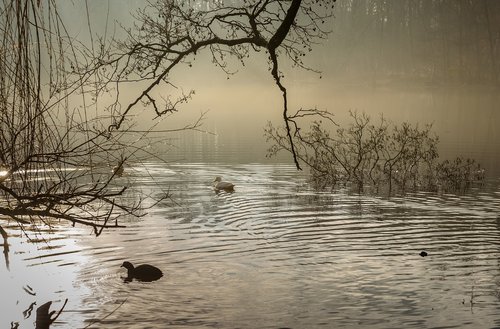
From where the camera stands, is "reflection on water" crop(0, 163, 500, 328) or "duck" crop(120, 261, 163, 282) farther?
"duck" crop(120, 261, 163, 282)

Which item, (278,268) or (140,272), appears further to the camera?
(278,268)

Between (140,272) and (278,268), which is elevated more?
(140,272)

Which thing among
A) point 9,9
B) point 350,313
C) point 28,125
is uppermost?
Result: point 9,9

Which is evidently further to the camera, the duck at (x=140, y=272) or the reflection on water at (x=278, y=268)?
the duck at (x=140, y=272)

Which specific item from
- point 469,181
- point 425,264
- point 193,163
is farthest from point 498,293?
point 193,163

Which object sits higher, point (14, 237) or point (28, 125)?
point (28, 125)

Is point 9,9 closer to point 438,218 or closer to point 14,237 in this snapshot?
point 14,237

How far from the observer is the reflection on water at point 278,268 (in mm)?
17094

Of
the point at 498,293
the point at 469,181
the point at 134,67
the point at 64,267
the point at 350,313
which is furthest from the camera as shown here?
the point at 469,181

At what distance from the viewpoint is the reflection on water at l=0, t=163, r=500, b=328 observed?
17.1 metres

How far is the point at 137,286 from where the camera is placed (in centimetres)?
1952

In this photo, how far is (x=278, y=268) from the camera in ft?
72.9

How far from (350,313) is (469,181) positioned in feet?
115

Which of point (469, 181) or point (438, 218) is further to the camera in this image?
point (469, 181)
